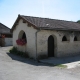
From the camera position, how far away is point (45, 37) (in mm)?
13734

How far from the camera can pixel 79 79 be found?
7508 mm

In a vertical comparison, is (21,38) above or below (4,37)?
below

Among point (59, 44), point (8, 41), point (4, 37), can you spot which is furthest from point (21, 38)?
point (8, 41)

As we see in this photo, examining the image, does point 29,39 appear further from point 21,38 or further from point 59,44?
point 59,44

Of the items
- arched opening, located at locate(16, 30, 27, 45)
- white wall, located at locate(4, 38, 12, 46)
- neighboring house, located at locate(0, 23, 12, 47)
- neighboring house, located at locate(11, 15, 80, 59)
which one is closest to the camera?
neighboring house, located at locate(11, 15, 80, 59)

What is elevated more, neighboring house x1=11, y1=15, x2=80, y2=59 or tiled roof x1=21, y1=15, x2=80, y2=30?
tiled roof x1=21, y1=15, x2=80, y2=30

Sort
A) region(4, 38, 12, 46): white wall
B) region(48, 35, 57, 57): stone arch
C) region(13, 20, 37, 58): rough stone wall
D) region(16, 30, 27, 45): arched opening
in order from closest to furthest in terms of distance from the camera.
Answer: region(13, 20, 37, 58): rough stone wall → region(48, 35, 57, 57): stone arch → region(16, 30, 27, 45): arched opening → region(4, 38, 12, 46): white wall

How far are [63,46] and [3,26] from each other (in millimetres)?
18287

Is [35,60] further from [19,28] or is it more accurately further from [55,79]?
[55,79]

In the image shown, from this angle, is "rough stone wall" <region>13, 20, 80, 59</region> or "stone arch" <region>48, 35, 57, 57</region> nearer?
"rough stone wall" <region>13, 20, 80, 59</region>

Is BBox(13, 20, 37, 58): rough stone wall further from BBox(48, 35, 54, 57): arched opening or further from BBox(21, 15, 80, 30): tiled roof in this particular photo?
BBox(48, 35, 54, 57): arched opening

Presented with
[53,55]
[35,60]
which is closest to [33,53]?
[35,60]

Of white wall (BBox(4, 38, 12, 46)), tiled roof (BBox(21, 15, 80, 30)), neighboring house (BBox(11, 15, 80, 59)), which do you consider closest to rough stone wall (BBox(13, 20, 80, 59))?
neighboring house (BBox(11, 15, 80, 59))

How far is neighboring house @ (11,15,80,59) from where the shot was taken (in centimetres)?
1336
